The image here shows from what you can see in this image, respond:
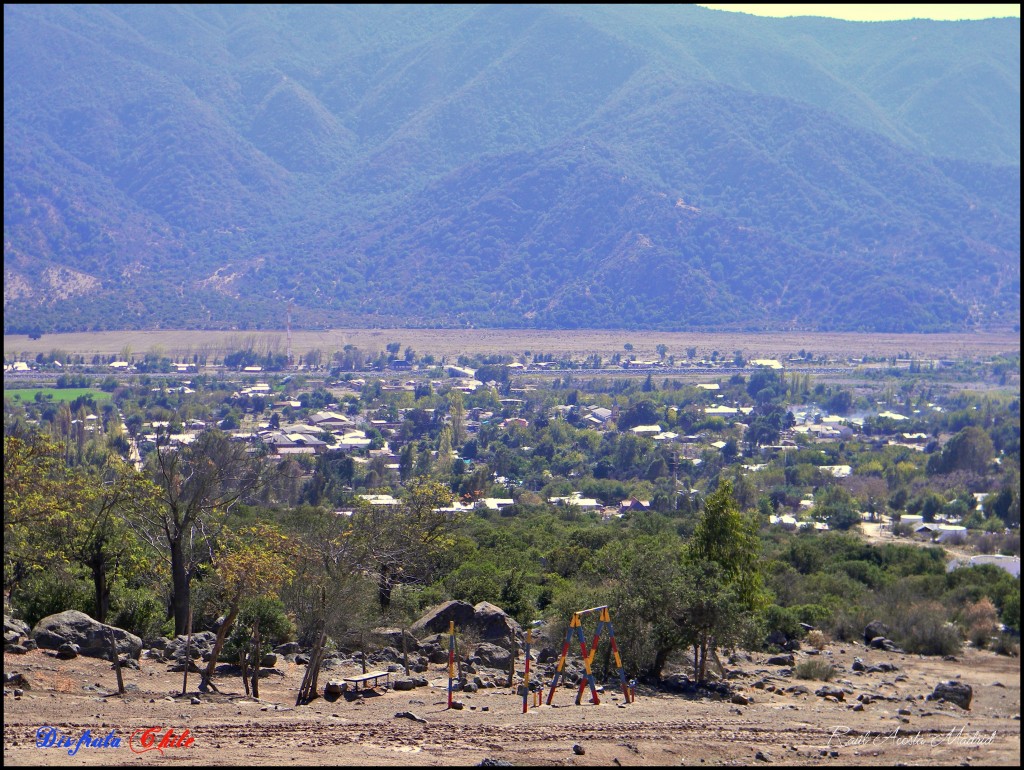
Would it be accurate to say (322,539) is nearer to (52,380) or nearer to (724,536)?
(724,536)

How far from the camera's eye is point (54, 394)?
108m

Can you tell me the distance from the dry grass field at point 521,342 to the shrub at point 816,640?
124090 millimetres

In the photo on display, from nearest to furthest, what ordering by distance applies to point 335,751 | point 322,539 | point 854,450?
point 335,751, point 322,539, point 854,450

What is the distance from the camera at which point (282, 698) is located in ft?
66.0

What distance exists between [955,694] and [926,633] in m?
7.48

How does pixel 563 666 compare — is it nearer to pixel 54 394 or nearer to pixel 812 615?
pixel 812 615

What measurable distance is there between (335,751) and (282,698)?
462 centimetres

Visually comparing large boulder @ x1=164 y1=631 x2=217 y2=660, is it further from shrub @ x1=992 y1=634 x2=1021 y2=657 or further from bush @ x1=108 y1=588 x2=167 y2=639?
shrub @ x1=992 y1=634 x2=1021 y2=657

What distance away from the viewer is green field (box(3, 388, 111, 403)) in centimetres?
10325

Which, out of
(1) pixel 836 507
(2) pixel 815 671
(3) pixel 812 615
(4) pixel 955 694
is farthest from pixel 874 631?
(1) pixel 836 507

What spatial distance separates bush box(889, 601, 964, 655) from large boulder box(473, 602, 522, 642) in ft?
36.5

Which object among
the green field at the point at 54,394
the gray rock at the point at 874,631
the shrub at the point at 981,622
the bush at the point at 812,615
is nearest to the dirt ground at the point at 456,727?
the shrub at the point at 981,622

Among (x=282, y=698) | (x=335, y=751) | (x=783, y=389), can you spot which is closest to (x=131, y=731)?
(x=335, y=751)

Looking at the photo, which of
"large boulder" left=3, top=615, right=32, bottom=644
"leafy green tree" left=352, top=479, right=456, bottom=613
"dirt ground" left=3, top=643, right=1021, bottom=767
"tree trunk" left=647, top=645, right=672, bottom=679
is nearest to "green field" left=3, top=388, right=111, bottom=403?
"leafy green tree" left=352, top=479, right=456, bottom=613
